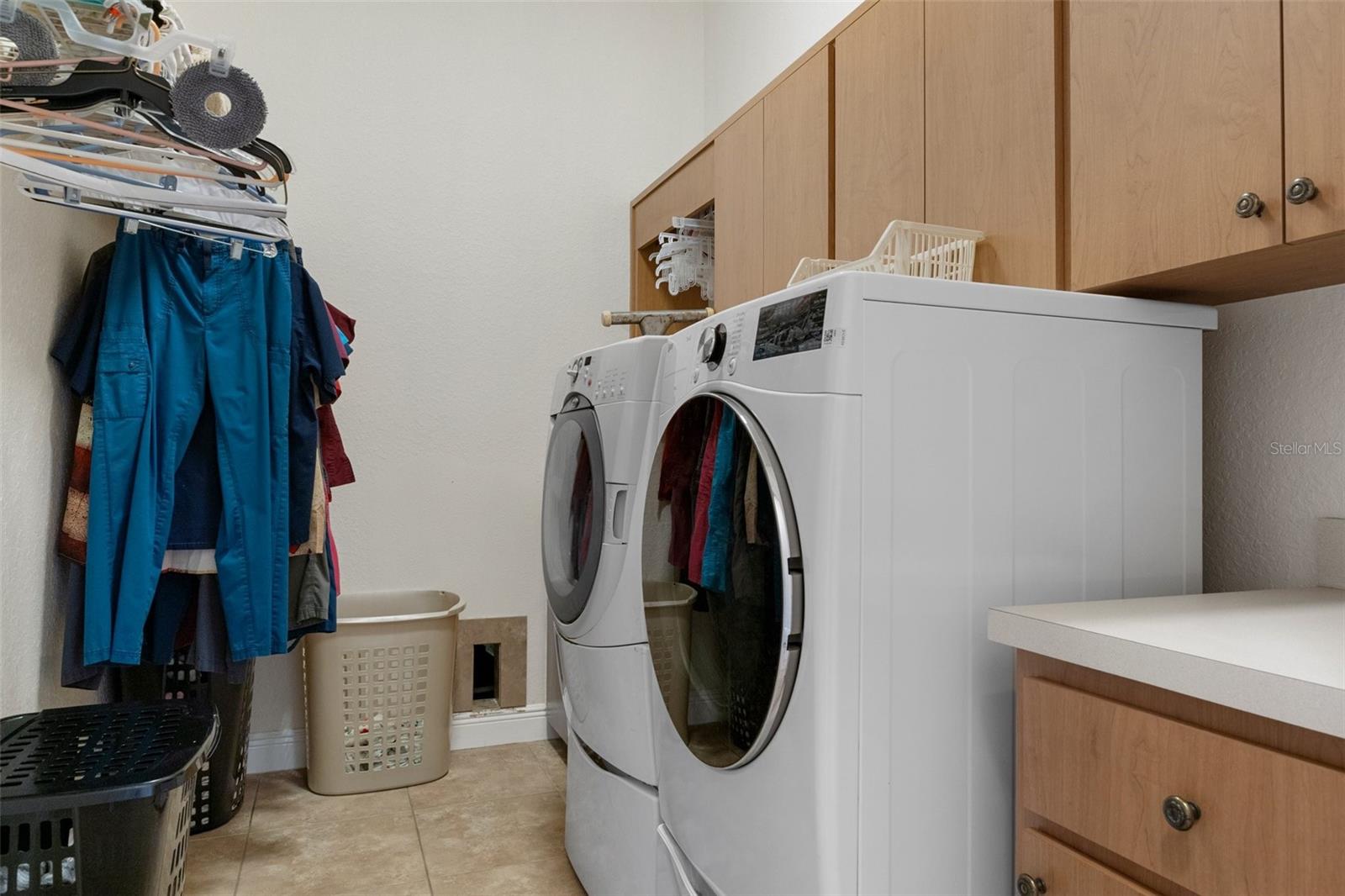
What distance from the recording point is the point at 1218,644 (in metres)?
0.88

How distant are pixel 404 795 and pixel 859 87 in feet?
7.58

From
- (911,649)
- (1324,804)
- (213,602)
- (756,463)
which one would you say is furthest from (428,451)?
(1324,804)

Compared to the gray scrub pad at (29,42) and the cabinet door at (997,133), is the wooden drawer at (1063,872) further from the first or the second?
the gray scrub pad at (29,42)

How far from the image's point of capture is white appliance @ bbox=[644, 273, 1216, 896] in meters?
1.11

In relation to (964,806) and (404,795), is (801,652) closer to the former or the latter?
(964,806)

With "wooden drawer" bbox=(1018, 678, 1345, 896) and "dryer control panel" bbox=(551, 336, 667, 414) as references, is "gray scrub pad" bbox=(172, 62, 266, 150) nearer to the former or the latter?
"dryer control panel" bbox=(551, 336, 667, 414)

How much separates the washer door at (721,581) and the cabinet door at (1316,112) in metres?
0.69

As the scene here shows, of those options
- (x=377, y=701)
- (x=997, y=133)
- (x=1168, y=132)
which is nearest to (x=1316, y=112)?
(x=1168, y=132)

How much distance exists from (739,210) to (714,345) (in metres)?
1.16

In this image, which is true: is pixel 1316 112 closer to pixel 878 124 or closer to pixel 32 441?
pixel 878 124

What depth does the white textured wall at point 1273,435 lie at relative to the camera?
4.33ft

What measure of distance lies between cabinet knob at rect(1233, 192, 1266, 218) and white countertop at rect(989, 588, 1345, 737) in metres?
0.49

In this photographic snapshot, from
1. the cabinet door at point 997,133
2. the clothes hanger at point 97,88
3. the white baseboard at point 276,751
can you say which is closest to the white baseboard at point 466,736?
the white baseboard at point 276,751

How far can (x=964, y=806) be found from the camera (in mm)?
1168
